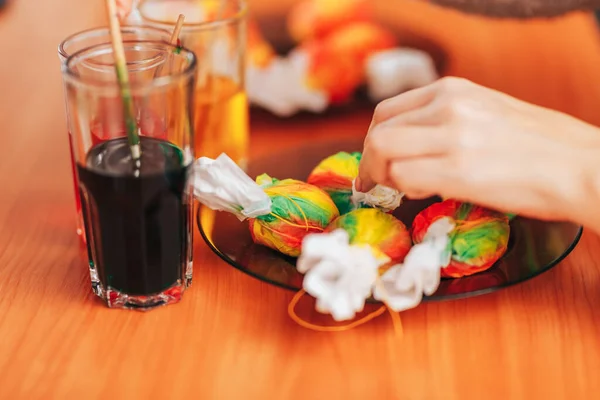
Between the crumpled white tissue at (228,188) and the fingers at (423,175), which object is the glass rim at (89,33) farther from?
the fingers at (423,175)

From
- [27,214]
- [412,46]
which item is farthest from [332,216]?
[412,46]

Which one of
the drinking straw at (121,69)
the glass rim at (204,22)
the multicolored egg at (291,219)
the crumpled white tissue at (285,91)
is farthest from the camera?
the crumpled white tissue at (285,91)

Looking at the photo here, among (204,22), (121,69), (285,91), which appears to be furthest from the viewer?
(285,91)

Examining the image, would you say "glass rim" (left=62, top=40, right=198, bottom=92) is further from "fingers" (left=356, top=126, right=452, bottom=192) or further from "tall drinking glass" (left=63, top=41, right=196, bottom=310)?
"fingers" (left=356, top=126, right=452, bottom=192)

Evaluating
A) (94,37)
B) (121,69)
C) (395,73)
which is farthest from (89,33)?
(395,73)

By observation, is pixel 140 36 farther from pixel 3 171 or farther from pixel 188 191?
pixel 3 171

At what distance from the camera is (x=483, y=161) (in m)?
0.58

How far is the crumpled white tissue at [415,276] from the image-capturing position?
594mm

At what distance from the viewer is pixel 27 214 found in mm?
799

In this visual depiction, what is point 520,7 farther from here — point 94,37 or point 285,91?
point 94,37

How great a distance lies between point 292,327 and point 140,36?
288mm

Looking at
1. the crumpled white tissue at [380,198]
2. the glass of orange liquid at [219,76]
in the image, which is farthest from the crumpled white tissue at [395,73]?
the crumpled white tissue at [380,198]

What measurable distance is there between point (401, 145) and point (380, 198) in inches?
3.7

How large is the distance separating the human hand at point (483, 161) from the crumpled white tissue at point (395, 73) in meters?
0.38
